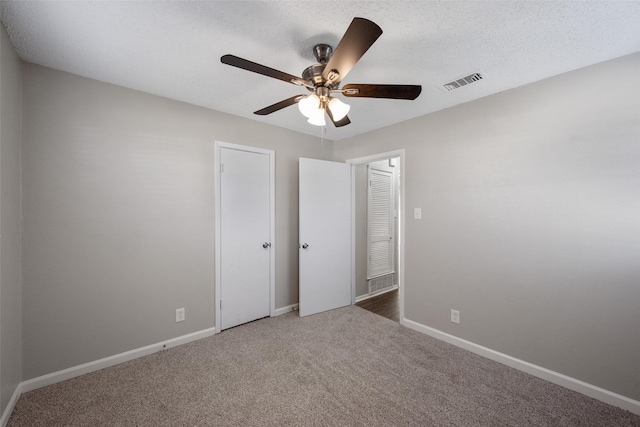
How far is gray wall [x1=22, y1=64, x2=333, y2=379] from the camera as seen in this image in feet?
6.34

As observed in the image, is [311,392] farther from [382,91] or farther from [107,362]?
[382,91]

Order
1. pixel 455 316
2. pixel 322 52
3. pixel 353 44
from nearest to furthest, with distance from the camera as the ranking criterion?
pixel 353 44 → pixel 322 52 → pixel 455 316

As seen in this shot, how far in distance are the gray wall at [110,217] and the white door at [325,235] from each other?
107 centimetres

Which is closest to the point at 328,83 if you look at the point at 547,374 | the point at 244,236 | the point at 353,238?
the point at 244,236

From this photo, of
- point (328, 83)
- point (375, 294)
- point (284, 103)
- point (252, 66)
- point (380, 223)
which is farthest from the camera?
point (380, 223)

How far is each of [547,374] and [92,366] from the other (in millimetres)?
3669

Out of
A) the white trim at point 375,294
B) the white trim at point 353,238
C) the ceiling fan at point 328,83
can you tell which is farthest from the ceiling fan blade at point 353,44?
the white trim at point 375,294

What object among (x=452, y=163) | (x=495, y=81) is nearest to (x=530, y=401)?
(x=452, y=163)

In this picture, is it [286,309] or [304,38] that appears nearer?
[304,38]

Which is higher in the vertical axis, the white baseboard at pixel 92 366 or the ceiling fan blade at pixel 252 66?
the ceiling fan blade at pixel 252 66

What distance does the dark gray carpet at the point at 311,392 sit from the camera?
65.4 inches

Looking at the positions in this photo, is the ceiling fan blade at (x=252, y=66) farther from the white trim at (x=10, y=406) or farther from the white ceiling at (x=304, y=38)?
the white trim at (x=10, y=406)

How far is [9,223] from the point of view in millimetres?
1664

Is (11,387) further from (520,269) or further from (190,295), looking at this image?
(520,269)
